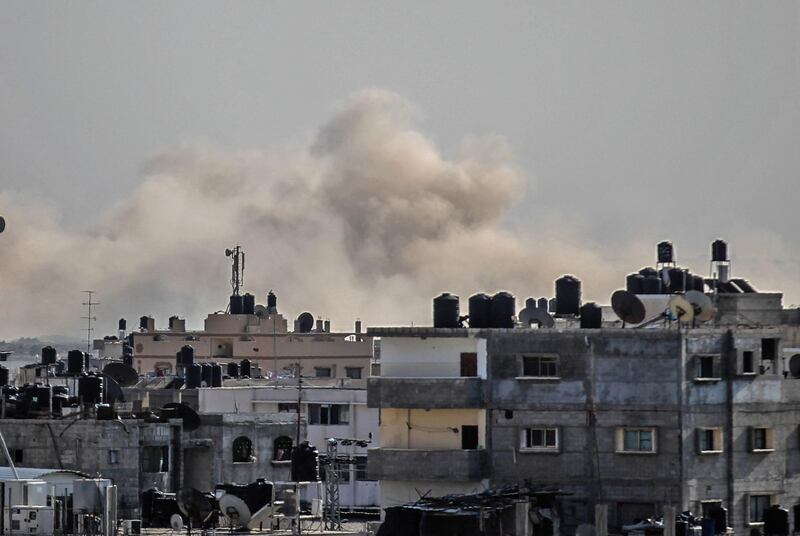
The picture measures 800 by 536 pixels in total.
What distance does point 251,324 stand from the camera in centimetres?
16738

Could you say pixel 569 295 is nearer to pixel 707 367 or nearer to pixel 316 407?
pixel 707 367

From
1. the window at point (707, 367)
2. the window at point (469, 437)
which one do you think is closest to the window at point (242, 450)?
the window at point (469, 437)

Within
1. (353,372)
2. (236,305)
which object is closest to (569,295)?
(353,372)

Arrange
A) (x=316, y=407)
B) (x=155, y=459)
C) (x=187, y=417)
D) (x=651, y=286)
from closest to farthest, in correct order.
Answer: (x=155, y=459) < (x=187, y=417) < (x=651, y=286) < (x=316, y=407)

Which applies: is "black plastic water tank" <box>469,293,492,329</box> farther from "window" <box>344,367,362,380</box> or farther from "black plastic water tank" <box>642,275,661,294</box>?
"window" <box>344,367,362,380</box>

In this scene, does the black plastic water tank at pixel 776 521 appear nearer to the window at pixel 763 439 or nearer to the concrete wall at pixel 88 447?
the window at pixel 763 439

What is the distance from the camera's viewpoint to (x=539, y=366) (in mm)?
75812

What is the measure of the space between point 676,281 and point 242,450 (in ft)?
58.3

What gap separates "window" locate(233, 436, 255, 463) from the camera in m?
98.1

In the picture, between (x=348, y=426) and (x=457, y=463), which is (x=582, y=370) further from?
(x=348, y=426)

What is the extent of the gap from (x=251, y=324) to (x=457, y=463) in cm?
9169

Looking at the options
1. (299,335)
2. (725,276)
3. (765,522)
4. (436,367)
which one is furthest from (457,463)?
(299,335)

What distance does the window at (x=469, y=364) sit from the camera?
77.1m

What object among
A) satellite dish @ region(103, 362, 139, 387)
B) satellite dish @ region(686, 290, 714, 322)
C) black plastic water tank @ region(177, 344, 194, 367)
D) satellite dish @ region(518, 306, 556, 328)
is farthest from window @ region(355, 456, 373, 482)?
black plastic water tank @ region(177, 344, 194, 367)
